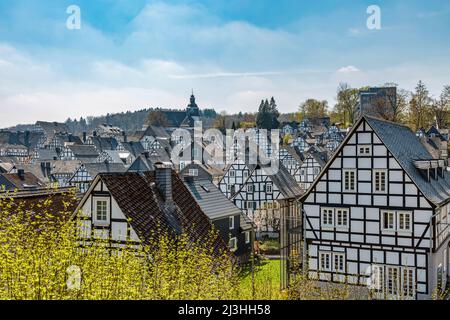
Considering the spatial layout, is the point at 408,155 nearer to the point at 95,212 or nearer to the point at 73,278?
the point at 95,212

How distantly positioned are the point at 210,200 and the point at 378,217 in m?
10.00

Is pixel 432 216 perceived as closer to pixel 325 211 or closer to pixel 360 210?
pixel 360 210

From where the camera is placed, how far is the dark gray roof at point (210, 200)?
26.8 m

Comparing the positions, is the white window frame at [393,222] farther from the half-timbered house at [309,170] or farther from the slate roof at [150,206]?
the half-timbered house at [309,170]

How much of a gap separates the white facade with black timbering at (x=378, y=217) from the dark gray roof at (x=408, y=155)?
0.20 feet

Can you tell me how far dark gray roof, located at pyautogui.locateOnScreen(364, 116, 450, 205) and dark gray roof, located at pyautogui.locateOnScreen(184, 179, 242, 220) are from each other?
32.4 feet

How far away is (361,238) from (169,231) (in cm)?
879

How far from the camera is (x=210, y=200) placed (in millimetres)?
27875

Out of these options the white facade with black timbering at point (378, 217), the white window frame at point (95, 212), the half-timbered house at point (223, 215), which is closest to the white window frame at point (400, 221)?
the white facade with black timbering at point (378, 217)

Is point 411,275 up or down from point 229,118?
down

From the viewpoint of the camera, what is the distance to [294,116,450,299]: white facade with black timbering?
20359mm

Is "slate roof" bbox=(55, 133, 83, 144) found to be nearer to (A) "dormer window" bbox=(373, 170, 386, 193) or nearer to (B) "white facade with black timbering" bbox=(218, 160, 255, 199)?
(B) "white facade with black timbering" bbox=(218, 160, 255, 199)
